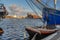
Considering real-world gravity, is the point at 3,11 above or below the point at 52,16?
below

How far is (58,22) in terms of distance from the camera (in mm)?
40188

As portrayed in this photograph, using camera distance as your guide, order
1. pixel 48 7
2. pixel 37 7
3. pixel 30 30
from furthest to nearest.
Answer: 1. pixel 48 7
2. pixel 37 7
3. pixel 30 30

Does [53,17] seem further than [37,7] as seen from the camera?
Yes

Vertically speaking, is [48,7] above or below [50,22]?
above

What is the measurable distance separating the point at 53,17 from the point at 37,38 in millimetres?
11740

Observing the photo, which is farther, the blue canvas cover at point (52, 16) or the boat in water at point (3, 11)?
the boat in water at point (3, 11)

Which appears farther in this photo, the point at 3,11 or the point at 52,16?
the point at 3,11

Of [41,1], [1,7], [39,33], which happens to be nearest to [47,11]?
[41,1]

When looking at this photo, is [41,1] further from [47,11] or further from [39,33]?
[39,33]

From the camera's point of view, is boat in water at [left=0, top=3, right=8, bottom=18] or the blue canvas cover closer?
the blue canvas cover

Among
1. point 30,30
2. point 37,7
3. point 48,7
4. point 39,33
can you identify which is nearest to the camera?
point 39,33

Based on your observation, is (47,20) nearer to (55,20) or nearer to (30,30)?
(55,20)

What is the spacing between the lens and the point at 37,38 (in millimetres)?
29406

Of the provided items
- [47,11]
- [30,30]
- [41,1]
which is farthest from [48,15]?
[30,30]
